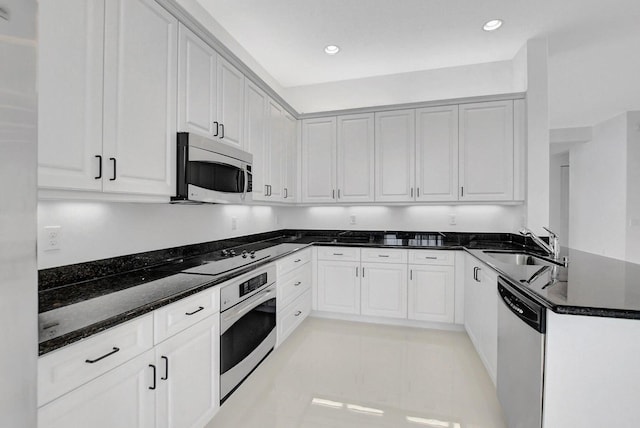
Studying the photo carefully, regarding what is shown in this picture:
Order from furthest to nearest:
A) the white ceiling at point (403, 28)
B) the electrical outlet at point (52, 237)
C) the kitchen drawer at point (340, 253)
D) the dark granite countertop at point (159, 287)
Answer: the kitchen drawer at point (340, 253) < the white ceiling at point (403, 28) < the electrical outlet at point (52, 237) < the dark granite countertop at point (159, 287)

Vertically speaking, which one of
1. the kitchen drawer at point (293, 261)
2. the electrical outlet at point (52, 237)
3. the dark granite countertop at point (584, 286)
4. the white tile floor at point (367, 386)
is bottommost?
the white tile floor at point (367, 386)

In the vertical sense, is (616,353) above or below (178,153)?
below

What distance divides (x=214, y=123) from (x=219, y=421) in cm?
193

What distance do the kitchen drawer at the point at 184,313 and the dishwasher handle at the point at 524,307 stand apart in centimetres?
160

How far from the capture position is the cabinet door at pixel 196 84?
1.92 metres

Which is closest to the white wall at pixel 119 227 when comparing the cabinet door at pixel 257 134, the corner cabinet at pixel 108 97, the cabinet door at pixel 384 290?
the corner cabinet at pixel 108 97

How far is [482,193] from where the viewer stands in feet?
11.0

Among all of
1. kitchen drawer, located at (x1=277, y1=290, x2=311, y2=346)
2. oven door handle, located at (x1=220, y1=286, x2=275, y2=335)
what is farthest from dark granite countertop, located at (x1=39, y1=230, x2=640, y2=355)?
kitchen drawer, located at (x1=277, y1=290, x2=311, y2=346)

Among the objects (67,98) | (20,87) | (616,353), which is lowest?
(616,353)

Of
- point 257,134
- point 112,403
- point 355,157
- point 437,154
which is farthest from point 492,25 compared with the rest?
point 112,403

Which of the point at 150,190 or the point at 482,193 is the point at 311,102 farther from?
the point at 150,190

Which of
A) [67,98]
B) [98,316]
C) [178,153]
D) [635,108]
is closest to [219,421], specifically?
[98,316]

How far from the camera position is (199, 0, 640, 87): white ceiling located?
2.52 m

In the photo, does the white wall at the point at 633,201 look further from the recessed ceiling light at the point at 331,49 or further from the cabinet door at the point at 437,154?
the recessed ceiling light at the point at 331,49
